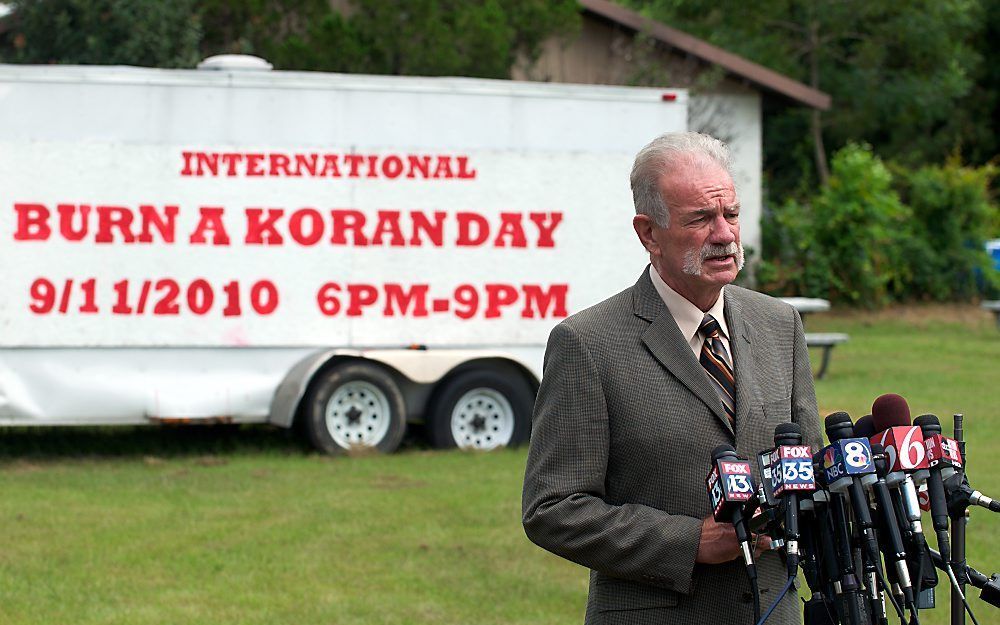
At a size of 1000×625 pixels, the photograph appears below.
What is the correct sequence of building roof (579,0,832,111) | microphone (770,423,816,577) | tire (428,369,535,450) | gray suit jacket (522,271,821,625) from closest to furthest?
microphone (770,423,816,577) < gray suit jacket (522,271,821,625) < tire (428,369,535,450) < building roof (579,0,832,111)

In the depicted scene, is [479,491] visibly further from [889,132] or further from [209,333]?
[889,132]

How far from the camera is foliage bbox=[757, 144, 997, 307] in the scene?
26766 mm

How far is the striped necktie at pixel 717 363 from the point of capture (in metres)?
3.48

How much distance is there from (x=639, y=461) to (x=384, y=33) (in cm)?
1753

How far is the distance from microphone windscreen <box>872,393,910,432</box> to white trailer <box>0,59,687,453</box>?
30.8 ft

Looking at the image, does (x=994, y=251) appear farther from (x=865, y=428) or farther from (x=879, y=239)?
(x=865, y=428)

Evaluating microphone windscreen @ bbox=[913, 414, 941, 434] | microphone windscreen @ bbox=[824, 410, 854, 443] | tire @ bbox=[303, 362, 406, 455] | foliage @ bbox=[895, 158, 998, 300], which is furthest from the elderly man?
foliage @ bbox=[895, 158, 998, 300]

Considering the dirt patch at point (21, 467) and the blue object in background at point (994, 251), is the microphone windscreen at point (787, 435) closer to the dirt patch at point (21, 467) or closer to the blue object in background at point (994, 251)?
the dirt patch at point (21, 467)

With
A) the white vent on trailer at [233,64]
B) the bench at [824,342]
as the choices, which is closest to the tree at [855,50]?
the bench at [824,342]

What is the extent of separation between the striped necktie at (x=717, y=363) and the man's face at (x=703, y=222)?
0.47ft

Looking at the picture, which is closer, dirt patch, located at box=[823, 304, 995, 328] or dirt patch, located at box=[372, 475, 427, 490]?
dirt patch, located at box=[372, 475, 427, 490]

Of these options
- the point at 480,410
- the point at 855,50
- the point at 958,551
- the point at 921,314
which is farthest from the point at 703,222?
the point at 855,50

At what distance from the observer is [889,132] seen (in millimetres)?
36125

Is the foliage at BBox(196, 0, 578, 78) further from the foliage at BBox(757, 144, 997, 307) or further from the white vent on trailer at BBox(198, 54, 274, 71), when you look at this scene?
the foliage at BBox(757, 144, 997, 307)
